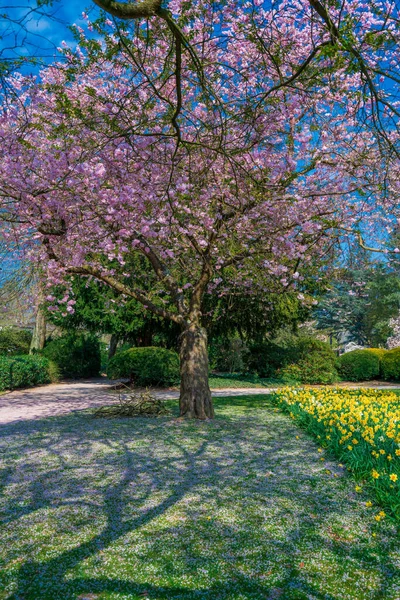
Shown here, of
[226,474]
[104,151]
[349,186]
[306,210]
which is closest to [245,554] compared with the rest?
[226,474]

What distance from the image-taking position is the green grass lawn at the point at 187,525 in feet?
9.66

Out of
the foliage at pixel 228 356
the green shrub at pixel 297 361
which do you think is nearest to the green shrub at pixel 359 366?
the green shrub at pixel 297 361

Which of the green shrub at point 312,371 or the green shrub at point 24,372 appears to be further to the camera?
the green shrub at point 312,371

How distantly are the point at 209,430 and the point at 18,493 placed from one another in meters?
3.34

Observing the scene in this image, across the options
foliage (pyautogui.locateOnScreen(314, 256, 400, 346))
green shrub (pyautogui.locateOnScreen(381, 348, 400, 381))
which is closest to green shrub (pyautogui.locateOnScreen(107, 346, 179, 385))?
green shrub (pyautogui.locateOnScreen(381, 348, 400, 381))

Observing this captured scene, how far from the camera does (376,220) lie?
964cm

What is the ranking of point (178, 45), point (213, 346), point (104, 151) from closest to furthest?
point (178, 45) → point (104, 151) → point (213, 346)

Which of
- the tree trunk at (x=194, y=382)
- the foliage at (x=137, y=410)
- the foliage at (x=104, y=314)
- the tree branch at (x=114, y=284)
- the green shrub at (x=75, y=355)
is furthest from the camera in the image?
the green shrub at (x=75, y=355)

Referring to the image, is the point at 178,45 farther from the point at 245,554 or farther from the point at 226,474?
the point at 226,474

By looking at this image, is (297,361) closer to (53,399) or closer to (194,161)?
(53,399)

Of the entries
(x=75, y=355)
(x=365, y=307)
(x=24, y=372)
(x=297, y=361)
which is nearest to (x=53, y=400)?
(x=24, y=372)

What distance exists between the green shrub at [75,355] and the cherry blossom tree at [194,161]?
38.9 feet

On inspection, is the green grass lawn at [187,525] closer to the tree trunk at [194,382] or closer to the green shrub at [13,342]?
the tree trunk at [194,382]

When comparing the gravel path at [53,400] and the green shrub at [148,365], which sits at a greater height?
the green shrub at [148,365]
